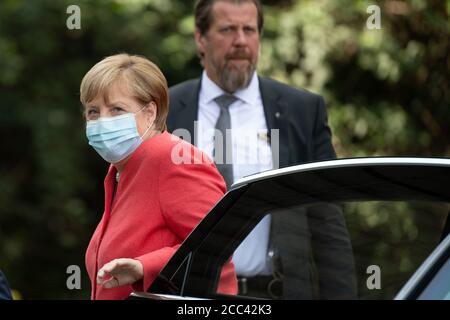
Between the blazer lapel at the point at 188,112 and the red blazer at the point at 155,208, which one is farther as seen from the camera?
the blazer lapel at the point at 188,112

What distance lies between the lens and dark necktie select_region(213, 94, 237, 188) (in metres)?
4.94

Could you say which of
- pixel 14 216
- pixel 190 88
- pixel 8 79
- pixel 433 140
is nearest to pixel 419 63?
pixel 433 140

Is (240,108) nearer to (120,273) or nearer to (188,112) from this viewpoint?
(188,112)

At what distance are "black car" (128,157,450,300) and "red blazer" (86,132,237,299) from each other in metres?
0.23

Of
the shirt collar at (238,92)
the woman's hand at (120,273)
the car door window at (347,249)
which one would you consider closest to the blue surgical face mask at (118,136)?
the woman's hand at (120,273)

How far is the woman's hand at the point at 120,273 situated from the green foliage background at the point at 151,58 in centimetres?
458

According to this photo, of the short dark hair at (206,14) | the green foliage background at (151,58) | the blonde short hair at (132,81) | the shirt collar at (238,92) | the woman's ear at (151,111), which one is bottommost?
the green foliage background at (151,58)

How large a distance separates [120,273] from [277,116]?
66.2 inches

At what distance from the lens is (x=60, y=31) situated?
12133 millimetres

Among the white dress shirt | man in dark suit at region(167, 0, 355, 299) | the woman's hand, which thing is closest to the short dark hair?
man in dark suit at region(167, 0, 355, 299)

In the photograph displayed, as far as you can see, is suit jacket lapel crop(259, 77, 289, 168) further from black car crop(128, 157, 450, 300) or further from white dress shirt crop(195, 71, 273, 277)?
black car crop(128, 157, 450, 300)

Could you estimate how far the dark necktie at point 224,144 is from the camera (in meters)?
4.94

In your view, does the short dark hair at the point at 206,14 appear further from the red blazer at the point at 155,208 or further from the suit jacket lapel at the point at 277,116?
the red blazer at the point at 155,208
